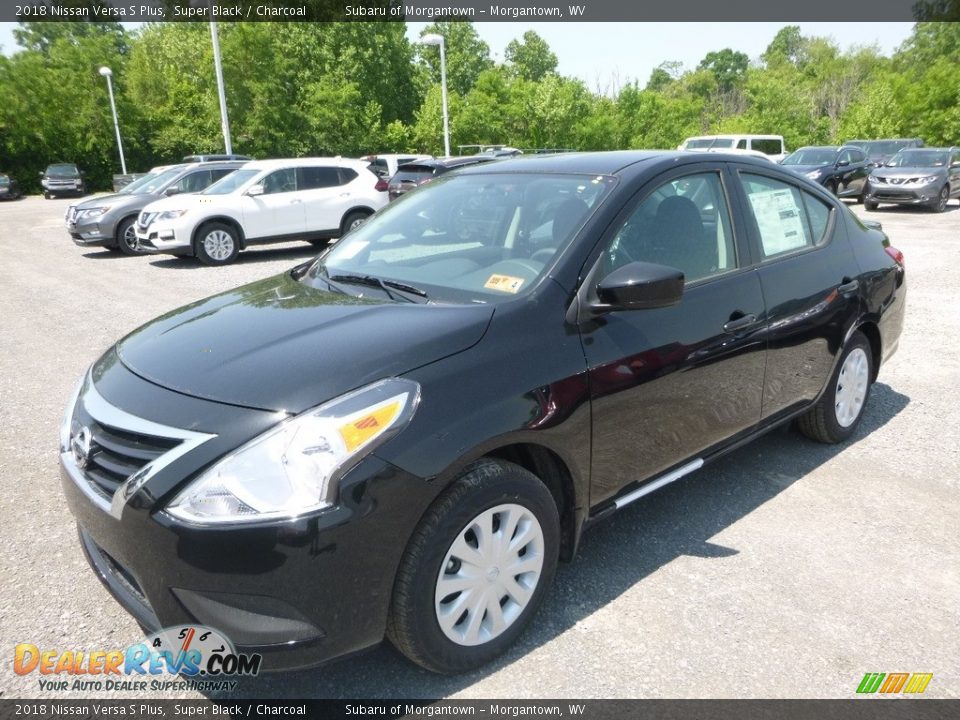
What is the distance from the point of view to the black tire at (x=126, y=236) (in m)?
13.3

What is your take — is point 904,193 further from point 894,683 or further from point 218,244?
point 894,683

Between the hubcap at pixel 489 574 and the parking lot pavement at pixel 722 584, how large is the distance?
185 mm

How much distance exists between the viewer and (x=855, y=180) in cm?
1980

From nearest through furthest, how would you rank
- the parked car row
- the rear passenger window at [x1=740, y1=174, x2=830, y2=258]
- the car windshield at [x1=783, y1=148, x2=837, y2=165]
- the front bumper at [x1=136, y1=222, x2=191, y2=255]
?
1. the rear passenger window at [x1=740, y1=174, x2=830, y2=258]
2. the front bumper at [x1=136, y1=222, x2=191, y2=255]
3. the parked car row
4. the car windshield at [x1=783, y1=148, x2=837, y2=165]

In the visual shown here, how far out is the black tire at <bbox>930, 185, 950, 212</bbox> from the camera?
17828 millimetres

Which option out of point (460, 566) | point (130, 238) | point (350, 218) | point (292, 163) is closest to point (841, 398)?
point (460, 566)

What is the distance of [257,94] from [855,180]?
29.1 meters

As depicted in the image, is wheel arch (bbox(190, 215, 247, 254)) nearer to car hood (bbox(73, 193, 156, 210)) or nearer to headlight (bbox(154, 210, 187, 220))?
headlight (bbox(154, 210, 187, 220))

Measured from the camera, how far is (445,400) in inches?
88.4

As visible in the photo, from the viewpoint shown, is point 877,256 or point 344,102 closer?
point 877,256

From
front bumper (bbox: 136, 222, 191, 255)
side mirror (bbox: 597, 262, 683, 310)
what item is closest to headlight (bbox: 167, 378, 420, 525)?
side mirror (bbox: 597, 262, 683, 310)

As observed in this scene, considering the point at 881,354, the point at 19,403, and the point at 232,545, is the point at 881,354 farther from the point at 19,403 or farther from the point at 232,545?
the point at 19,403

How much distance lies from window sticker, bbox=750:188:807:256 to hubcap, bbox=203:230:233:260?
1021 centimetres

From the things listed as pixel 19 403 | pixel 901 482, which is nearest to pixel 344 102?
pixel 19 403
